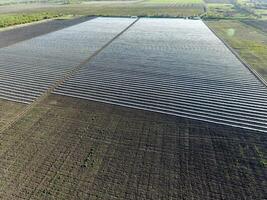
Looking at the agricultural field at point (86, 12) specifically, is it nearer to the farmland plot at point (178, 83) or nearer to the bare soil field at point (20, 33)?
the bare soil field at point (20, 33)

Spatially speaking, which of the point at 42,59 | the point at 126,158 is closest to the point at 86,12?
the point at 42,59

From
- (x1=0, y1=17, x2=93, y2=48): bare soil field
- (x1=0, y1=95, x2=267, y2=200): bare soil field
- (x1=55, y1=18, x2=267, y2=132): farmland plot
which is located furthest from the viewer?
(x1=0, y1=17, x2=93, y2=48): bare soil field

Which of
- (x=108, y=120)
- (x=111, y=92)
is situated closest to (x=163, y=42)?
(x=111, y=92)

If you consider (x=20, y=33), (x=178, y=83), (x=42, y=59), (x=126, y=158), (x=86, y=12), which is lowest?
(x=126, y=158)

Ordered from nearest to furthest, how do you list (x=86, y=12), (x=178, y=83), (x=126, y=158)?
(x=126, y=158) < (x=178, y=83) < (x=86, y=12)

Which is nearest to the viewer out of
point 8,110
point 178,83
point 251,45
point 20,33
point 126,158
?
point 126,158

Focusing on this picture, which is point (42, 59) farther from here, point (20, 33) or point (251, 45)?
point (251, 45)

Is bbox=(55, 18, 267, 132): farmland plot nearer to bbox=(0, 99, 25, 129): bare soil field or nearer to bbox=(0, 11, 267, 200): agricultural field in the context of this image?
bbox=(0, 11, 267, 200): agricultural field

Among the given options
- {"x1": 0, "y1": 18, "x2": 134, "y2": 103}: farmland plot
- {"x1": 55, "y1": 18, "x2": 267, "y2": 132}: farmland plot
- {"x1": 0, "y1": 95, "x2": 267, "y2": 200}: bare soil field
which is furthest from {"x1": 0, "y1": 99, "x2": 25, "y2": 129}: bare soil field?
{"x1": 55, "y1": 18, "x2": 267, "y2": 132}: farmland plot
